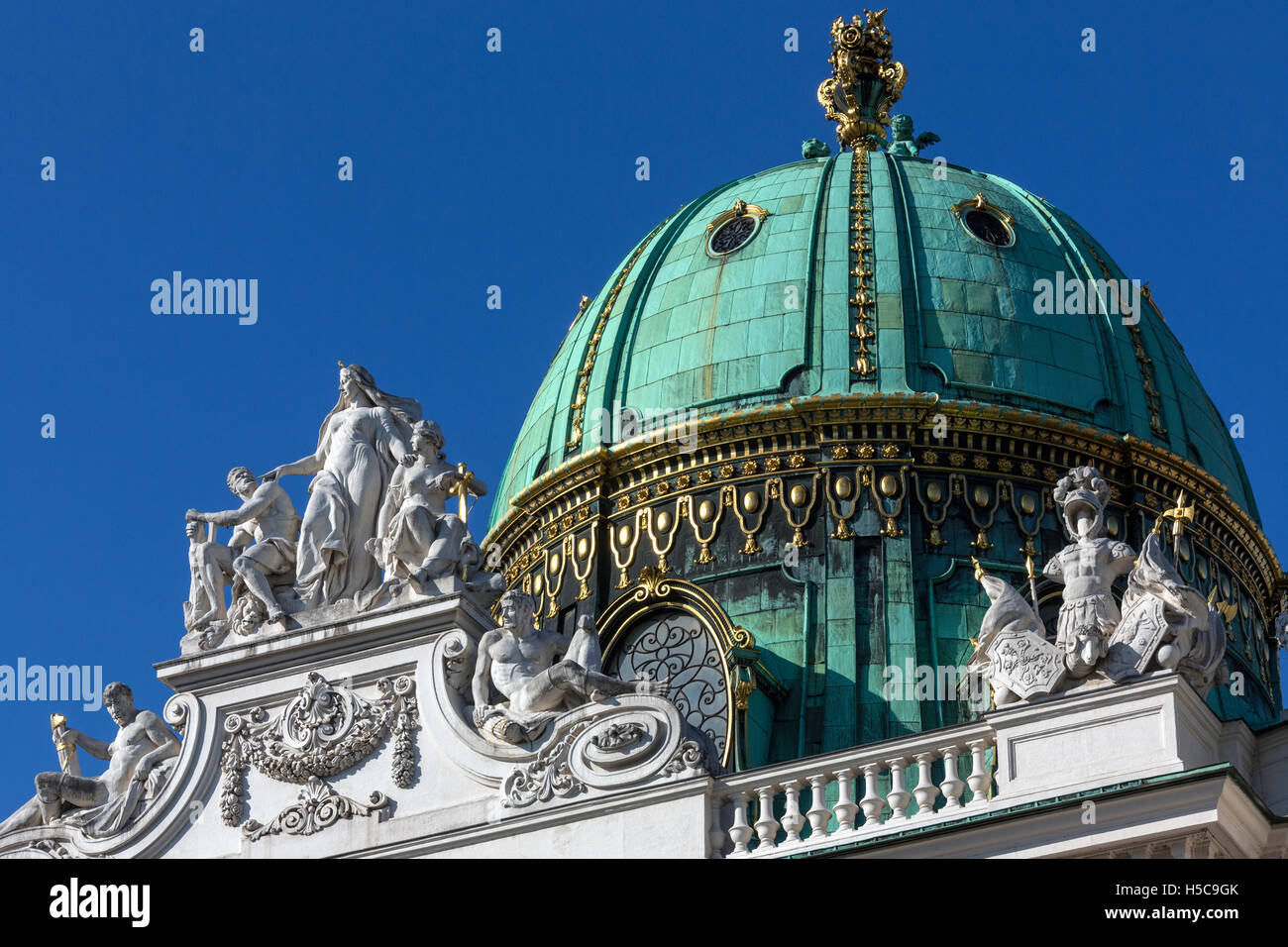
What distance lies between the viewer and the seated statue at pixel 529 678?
25.8m

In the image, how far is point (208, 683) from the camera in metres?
27.6

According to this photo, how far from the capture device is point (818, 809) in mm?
24359

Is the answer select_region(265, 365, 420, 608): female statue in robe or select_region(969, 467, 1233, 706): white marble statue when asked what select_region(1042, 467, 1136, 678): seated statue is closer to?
select_region(969, 467, 1233, 706): white marble statue

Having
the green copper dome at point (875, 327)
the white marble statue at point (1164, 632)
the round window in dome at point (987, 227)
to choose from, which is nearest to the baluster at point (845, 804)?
the white marble statue at point (1164, 632)

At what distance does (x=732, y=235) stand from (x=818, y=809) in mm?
13215

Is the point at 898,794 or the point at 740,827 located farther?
the point at 740,827

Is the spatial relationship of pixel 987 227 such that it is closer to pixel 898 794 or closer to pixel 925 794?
pixel 898 794

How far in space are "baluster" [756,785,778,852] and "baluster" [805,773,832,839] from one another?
0.32m

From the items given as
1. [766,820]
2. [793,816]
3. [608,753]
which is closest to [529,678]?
[608,753]

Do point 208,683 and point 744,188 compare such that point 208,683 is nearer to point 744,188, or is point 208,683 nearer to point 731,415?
point 731,415

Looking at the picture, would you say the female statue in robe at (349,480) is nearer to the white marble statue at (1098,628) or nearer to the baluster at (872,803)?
the baluster at (872,803)
